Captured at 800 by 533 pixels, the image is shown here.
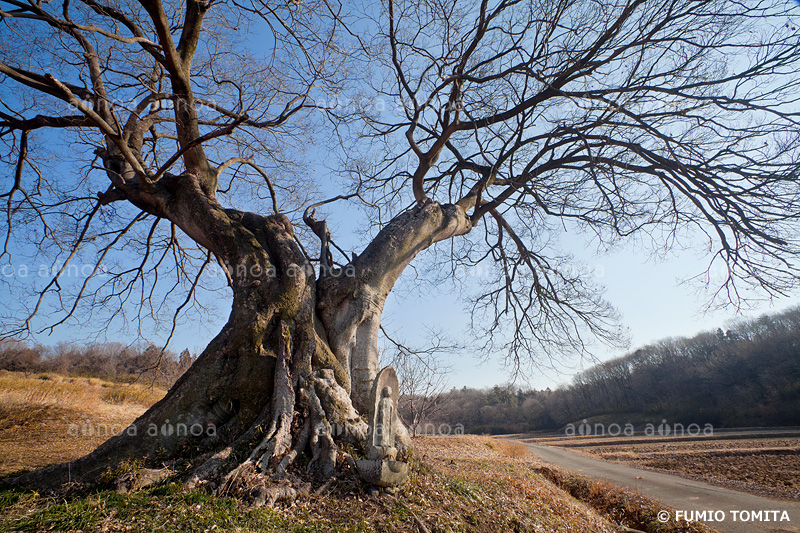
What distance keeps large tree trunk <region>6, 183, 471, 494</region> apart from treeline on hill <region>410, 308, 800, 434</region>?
20.6m

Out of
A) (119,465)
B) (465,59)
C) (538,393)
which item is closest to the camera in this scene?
(119,465)

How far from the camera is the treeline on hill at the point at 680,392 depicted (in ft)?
111

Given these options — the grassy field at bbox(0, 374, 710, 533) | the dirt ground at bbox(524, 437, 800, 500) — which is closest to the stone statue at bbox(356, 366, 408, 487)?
the grassy field at bbox(0, 374, 710, 533)

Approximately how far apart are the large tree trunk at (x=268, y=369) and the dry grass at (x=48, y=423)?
88.0 inches

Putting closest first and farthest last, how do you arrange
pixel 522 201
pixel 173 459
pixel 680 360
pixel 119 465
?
pixel 119 465 < pixel 173 459 < pixel 522 201 < pixel 680 360

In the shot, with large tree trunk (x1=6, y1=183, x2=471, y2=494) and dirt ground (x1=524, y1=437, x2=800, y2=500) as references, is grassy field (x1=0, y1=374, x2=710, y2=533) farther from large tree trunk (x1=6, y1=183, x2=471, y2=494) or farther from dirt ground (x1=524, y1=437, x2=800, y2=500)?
dirt ground (x1=524, y1=437, x2=800, y2=500)

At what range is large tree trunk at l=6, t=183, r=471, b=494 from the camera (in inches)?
139

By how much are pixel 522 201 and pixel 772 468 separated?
1253 cm

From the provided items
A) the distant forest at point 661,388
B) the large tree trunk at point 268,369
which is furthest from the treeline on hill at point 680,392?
the large tree trunk at point 268,369

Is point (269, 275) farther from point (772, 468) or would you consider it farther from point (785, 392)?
point (785, 392)

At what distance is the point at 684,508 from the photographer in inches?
279

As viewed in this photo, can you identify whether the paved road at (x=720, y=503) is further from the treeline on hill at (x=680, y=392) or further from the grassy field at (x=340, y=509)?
the treeline on hill at (x=680, y=392)


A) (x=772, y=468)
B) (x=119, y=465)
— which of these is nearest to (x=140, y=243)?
(x=119, y=465)

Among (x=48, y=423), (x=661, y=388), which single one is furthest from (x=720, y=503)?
(x=661, y=388)
